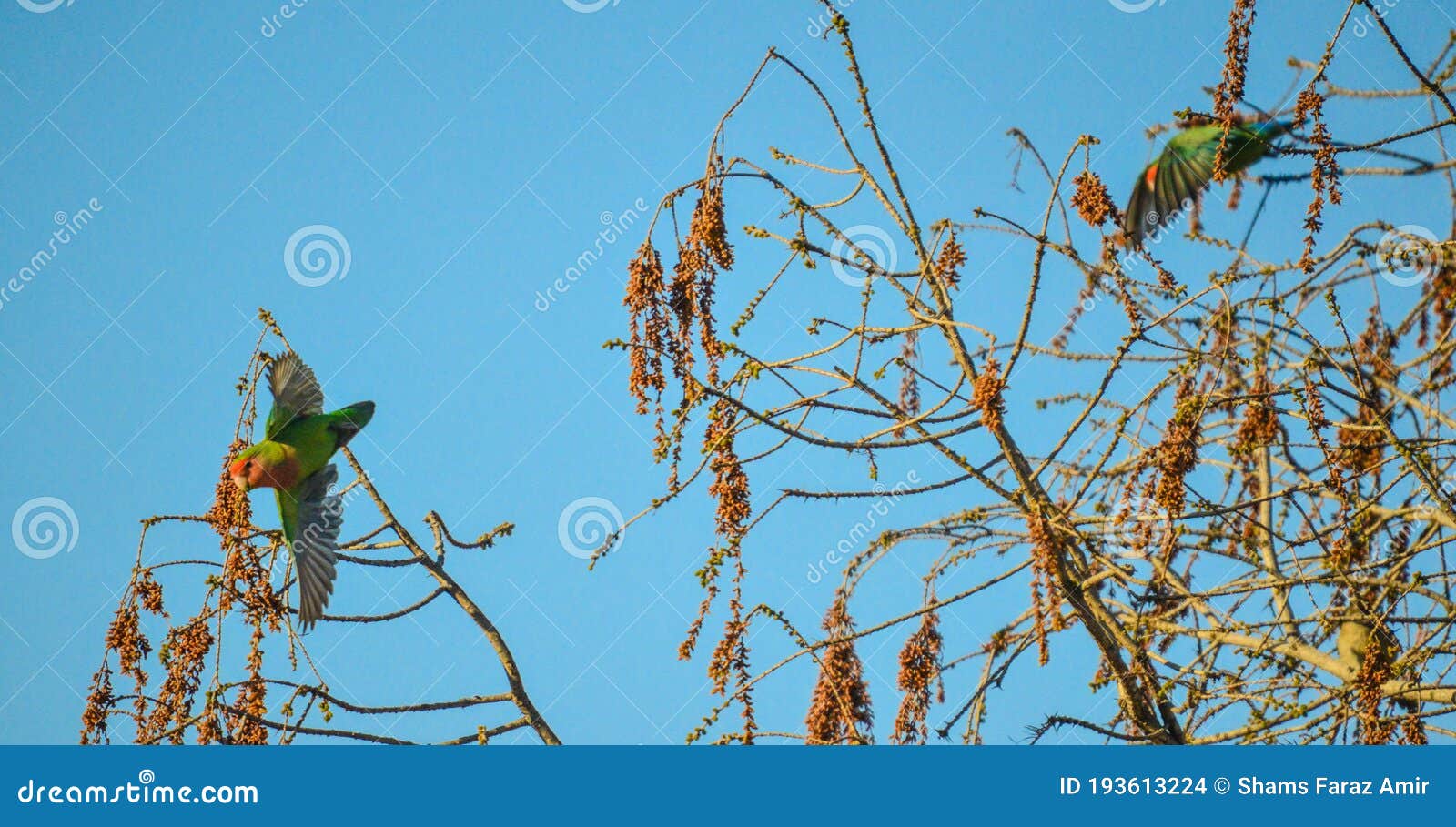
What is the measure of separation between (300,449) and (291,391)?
20 centimetres

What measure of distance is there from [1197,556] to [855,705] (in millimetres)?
1503

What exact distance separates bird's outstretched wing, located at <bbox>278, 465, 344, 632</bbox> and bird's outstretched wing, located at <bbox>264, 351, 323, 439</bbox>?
0.83 feet

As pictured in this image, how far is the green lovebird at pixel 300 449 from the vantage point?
418cm

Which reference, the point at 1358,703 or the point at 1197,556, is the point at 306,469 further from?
the point at 1358,703

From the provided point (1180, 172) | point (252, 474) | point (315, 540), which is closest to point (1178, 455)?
point (315, 540)

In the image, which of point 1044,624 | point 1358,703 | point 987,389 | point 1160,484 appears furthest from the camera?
point 1044,624

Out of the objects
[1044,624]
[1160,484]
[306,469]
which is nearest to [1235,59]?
[1160,484]

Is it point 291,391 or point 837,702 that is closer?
point 837,702

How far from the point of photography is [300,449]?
452 cm

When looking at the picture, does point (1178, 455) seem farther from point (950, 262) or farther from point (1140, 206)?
point (1140, 206)

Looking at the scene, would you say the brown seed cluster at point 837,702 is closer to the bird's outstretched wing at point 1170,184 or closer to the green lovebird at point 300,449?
the green lovebird at point 300,449

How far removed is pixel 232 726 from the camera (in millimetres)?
3049

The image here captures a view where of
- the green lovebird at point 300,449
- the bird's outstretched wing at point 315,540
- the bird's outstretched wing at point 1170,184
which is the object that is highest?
the bird's outstretched wing at point 1170,184

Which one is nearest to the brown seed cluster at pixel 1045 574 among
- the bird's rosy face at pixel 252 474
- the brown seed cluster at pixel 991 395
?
the brown seed cluster at pixel 991 395
